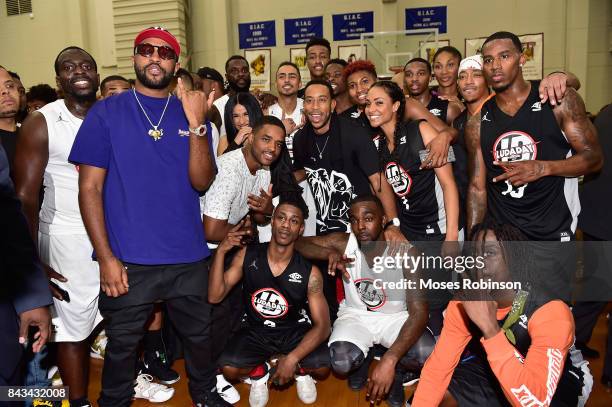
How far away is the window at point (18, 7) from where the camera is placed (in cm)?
1112

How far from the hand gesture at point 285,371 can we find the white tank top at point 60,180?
56.7 inches

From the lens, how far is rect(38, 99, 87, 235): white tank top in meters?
2.59

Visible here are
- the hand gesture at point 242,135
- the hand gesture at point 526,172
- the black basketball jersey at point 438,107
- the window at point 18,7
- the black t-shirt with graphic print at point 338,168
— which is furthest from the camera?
the window at point 18,7

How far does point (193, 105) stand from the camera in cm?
246

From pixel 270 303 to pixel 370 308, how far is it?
702mm

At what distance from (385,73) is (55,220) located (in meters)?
7.53

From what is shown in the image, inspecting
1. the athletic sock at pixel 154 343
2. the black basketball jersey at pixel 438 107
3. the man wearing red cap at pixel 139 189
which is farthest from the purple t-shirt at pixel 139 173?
the black basketball jersey at pixel 438 107

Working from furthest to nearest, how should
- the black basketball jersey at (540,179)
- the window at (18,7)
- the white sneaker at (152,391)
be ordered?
1. the window at (18,7)
2. the white sneaker at (152,391)
3. the black basketball jersey at (540,179)

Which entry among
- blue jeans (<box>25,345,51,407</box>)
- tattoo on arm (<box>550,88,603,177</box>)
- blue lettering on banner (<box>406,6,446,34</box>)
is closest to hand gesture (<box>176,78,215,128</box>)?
blue jeans (<box>25,345,51,407</box>)

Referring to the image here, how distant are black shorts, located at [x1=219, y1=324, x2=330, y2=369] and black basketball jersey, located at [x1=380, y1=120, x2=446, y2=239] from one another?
100cm

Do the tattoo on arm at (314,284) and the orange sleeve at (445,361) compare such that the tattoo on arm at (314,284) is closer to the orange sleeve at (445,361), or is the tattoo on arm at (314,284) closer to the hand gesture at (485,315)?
the orange sleeve at (445,361)

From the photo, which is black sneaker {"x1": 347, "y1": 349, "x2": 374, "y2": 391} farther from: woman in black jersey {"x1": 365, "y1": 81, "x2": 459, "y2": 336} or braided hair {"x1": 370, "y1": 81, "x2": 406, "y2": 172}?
braided hair {"x1": 370, "y1": 81, "x2": 406, "y2": 172}

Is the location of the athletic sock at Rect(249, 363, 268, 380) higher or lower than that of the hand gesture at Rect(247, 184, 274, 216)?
lower

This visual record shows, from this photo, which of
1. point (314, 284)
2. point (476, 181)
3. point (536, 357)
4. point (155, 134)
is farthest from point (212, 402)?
point (476, 181)
